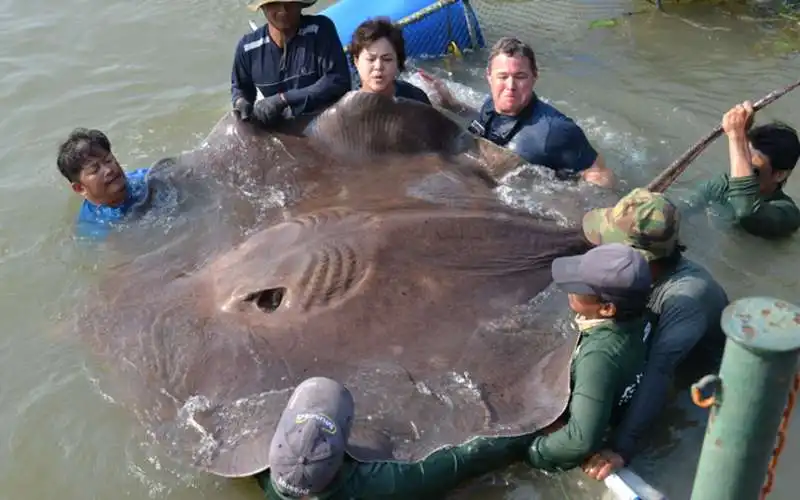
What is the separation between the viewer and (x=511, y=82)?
17.1 feet

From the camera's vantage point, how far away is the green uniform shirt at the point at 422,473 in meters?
3.26

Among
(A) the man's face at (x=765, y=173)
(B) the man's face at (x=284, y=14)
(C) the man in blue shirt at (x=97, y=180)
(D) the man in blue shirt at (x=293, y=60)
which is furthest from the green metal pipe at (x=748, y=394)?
(B) the man's face at (x=284, y=14)

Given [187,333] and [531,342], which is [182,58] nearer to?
[187,333]

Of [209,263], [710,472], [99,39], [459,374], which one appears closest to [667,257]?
[459,374]

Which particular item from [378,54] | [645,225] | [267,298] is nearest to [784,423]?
[645,225]

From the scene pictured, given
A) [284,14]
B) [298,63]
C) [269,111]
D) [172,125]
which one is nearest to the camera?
[269,111]

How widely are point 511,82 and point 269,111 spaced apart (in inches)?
64.2

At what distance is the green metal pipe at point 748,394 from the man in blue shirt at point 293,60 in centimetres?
377

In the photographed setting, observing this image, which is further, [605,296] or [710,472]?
[605,296]

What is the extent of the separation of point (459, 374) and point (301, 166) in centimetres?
184

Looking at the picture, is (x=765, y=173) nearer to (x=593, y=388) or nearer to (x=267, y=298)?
(x=593, y=388)

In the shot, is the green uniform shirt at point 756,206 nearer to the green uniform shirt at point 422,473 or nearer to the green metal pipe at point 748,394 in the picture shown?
the green uniform shirt at point 422,473

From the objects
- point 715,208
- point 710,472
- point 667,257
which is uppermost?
point 710,472

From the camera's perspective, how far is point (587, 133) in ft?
22.0
